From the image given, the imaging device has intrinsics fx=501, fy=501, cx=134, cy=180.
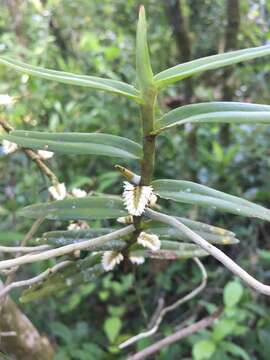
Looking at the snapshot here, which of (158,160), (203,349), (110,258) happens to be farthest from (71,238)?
(158,160)

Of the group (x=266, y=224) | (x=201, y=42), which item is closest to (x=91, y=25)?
(x=201, y=42)

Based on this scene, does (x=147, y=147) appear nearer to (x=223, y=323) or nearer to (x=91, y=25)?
(x=223, y=323)

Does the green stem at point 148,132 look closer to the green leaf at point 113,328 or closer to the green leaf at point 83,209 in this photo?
the green leaf at point 83,209

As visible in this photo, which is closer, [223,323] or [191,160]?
[223,323]

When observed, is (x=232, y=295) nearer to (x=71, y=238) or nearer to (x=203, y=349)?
(x=203, y=349)

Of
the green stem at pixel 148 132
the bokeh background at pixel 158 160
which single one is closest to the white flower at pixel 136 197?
the green stem at pixel 148 132
